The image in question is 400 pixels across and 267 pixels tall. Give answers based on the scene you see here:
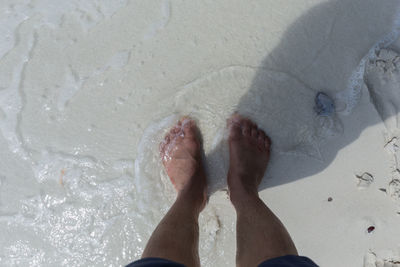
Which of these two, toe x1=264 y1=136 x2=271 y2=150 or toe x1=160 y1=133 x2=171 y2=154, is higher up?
toe x1=264 y1=136 x2=271 y2=150

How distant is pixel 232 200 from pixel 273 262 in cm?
53

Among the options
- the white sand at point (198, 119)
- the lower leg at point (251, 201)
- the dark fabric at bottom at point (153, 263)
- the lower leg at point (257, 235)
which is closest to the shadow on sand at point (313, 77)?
the white sand at point (198, 119)

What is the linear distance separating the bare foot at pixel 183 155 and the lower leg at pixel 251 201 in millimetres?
231

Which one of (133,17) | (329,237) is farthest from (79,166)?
(329,237)

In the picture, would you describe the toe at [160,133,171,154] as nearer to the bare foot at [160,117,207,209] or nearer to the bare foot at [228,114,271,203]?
the bare foot at [160,117,207,209]

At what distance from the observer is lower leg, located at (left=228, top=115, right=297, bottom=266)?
154cm

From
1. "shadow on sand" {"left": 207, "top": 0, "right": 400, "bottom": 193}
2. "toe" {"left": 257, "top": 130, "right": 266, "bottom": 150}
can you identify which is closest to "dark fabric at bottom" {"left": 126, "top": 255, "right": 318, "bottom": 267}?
"shadow on sand" {"left": 207, "top": 0, "right": 400, "bottom": 193}

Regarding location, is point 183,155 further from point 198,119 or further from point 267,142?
point 267,142

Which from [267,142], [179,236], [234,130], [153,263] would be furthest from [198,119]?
[153,263]

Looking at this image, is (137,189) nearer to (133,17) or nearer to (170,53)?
(170,53)

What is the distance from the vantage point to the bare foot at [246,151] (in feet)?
6.34

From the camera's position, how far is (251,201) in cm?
178

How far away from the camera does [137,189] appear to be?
6.58 feet

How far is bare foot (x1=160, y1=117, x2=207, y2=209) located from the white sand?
7 cm
